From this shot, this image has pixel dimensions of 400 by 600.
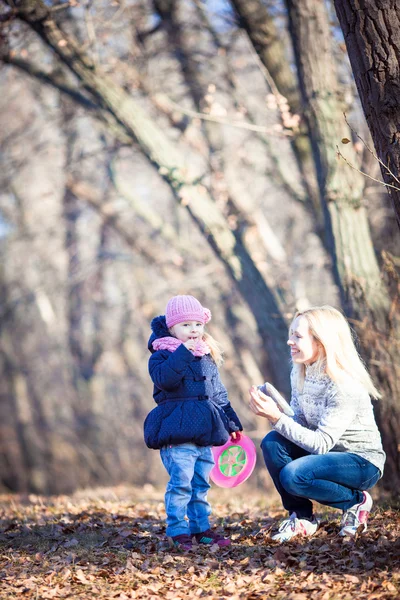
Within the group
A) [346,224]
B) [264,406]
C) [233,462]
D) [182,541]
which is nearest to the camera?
[264,406]

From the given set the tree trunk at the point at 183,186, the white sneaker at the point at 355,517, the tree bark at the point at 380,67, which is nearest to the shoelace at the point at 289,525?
the white sneaker at the point at 355,517

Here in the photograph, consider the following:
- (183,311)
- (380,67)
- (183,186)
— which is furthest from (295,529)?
(183,186)

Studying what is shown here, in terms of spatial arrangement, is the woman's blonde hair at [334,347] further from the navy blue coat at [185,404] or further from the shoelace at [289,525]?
the shoelace at [289,525]

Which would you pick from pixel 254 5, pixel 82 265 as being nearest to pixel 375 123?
pixel 254 5

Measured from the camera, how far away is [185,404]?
4.46 m

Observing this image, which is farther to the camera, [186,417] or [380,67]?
[186,417]

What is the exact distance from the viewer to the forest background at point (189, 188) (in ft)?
20.1

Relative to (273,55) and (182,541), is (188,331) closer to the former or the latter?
(182,541)

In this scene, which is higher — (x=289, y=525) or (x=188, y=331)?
(x=188, y=331)

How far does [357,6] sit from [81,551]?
4.06 metres

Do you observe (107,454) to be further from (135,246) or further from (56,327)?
(135,246)

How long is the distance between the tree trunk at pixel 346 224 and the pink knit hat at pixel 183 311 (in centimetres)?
189

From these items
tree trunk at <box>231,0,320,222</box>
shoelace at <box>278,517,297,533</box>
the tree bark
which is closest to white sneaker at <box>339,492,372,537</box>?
shoelace at <box>278,517,297,533</box>

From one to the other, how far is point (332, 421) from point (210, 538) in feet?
3.97
